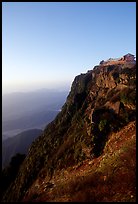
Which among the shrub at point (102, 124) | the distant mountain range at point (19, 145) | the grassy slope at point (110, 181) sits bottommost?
the distant mountain range at point (19, 145)

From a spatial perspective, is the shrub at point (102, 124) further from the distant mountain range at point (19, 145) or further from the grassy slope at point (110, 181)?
the distant mountain range at point (19, 145)

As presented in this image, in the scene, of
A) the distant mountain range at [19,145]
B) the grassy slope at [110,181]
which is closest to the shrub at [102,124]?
the grassy slope at [110,181]

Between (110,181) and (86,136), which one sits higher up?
(86,136)

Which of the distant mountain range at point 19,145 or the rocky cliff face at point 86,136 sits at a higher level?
the rocky cliff face at point 86,136

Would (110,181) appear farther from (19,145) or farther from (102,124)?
(19,145)

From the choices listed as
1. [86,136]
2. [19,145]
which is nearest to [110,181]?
[86,136]

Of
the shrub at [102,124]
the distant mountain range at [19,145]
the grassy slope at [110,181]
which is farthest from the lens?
the distant mountain range at [19,145]

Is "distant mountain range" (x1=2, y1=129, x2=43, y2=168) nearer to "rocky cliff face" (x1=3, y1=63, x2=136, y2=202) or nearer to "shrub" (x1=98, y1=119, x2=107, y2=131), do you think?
"rocky cliff face" (x1=3, y1=63, x2=136, y2=202)

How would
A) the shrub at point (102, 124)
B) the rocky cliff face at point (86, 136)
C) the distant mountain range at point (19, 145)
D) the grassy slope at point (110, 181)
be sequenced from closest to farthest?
the grassy slope at point (110, 181)
the rocky cliff face at point (86, 136)
the shrub at point (102, 124)
the distant mountain range at point (19, 145)

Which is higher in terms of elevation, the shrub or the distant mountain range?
the shrub

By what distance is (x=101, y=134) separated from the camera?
32.2 m

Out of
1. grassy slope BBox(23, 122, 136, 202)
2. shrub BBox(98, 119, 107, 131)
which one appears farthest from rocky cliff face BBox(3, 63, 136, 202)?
grassy slope BBox(23, 122, 136, 202)

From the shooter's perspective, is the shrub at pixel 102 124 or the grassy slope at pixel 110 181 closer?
the grassy slope at pixel 110 181

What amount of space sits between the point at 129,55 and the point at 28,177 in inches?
1758
